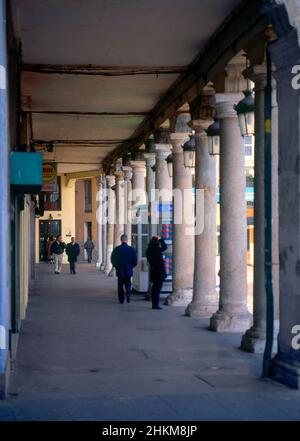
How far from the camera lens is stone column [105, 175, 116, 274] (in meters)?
37.5

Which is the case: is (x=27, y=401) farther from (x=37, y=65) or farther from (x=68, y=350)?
(x=37, y=65)

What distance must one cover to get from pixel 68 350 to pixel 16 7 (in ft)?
16.3

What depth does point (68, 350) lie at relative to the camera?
13.1 meters

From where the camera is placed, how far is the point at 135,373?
35.7 ft

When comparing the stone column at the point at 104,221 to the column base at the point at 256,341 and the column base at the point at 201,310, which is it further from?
the column base at the point at 256,341

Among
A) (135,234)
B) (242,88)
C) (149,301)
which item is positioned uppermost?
(242,88)

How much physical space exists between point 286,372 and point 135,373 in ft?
6.34

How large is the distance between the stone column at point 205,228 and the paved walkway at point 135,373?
0.63 metres

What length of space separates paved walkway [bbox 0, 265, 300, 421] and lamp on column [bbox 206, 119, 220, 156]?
3180mm

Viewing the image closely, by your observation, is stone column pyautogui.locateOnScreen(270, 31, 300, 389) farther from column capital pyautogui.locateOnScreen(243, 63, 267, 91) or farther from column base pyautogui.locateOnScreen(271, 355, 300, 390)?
column capital pyautogui.locateOnScreen(243, 63, 267, 91)

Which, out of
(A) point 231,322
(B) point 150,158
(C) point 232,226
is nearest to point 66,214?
(B) point 150,158

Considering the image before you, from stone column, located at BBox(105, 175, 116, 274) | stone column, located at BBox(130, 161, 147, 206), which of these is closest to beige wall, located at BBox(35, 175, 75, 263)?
stone column, located at BBox(105, 175, 116, 274)

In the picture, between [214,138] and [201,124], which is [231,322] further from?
[201,124]
